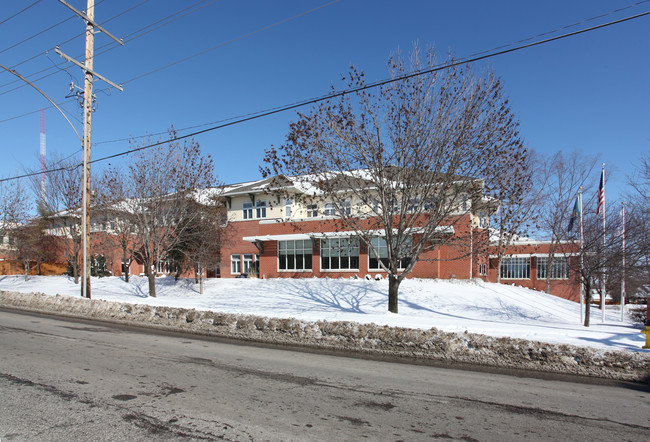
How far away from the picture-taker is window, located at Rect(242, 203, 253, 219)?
119ft

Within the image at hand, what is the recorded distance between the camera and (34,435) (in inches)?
172

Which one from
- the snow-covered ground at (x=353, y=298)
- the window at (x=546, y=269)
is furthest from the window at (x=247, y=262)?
the window at (x=546, y=269)

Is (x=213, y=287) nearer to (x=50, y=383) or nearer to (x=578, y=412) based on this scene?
(x=50, y=383)

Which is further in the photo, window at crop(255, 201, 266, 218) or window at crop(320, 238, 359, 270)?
window at crop(255, 201, 266, 218)

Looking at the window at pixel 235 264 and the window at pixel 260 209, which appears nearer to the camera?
the window at pixel 260 209

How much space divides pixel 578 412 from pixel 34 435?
21.0 feet

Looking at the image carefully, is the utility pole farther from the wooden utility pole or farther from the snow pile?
the snow pile

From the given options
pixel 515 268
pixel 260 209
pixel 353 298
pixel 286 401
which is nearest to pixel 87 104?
pixel 353 298

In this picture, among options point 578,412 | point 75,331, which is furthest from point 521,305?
point 75,331

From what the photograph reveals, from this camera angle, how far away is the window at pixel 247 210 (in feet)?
119

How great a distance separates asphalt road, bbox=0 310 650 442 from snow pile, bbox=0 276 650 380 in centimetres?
87

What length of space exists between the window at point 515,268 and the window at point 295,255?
20.7 metres

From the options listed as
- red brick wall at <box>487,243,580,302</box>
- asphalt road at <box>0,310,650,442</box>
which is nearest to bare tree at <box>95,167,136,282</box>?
asphalt road at <box>0,310,650,442</box>

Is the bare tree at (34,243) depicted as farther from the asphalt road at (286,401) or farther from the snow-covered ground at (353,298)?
the asphalt road at (286,401)
